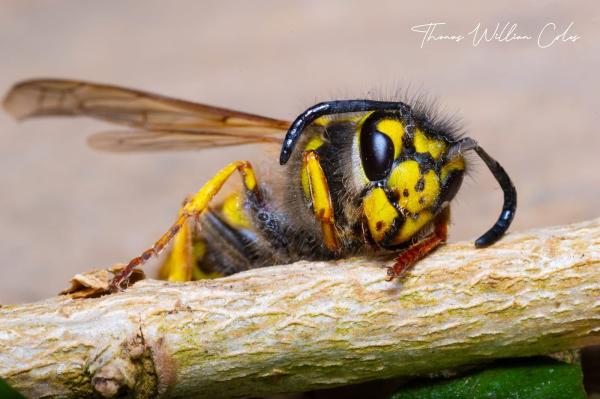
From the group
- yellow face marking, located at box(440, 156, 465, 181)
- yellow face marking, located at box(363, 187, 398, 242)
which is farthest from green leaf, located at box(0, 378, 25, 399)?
yellow face marking, located at box(440, 156, 465, 181)

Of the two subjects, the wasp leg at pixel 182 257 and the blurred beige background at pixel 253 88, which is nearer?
the wasp leg at pixel 182 257

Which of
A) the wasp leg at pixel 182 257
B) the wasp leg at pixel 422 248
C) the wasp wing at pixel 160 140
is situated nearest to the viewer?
the wasp leg at pixel 422 248

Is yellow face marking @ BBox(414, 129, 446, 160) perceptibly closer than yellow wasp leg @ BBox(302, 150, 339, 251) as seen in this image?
Yes

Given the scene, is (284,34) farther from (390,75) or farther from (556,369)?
(556,369)

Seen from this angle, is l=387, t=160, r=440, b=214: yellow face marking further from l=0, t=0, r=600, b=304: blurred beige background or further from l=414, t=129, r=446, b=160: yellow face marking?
l=0, t=0, r=600, b=304: blurred beige background

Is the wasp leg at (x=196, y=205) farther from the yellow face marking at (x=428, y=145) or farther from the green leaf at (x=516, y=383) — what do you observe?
the green leaf at (x=516, y=383)

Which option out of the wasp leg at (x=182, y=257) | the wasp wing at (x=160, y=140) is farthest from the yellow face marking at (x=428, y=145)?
the wasp leg at (x=182, y=257)
